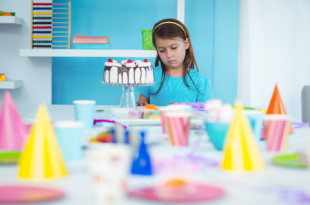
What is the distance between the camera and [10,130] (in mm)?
1022

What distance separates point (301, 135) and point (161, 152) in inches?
20.7

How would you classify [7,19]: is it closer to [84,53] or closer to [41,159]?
[84,53]

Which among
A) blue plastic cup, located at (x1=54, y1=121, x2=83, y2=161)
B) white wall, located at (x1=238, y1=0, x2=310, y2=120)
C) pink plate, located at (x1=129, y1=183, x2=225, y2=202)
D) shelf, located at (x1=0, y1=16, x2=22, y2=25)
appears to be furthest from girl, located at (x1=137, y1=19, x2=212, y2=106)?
pink plate, located at (x1=129, y1=183, x2=225, y2=202)

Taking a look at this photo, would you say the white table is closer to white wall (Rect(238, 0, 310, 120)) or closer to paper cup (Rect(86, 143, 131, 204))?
paper cup (Rect(86, 143, 131, 204))

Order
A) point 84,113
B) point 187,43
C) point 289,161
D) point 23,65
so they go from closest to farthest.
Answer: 1. point 289,161
2. point 84,113
3. point 187,43
4. point 23,65

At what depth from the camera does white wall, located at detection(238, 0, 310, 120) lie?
10.6 feet

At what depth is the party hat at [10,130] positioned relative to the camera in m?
1.00

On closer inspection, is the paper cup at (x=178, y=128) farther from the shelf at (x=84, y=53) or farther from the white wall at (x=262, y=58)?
the white wall at (x=262, y=58)

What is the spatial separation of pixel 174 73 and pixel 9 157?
1.98 m

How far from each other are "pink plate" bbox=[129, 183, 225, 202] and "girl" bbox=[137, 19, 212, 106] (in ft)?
6.18

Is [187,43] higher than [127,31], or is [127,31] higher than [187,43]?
[127,31]

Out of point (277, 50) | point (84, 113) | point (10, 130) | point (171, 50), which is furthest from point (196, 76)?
point (10, 130)

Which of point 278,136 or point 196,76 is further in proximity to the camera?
point 196,76

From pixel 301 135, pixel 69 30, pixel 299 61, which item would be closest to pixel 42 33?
pixel 69 30
